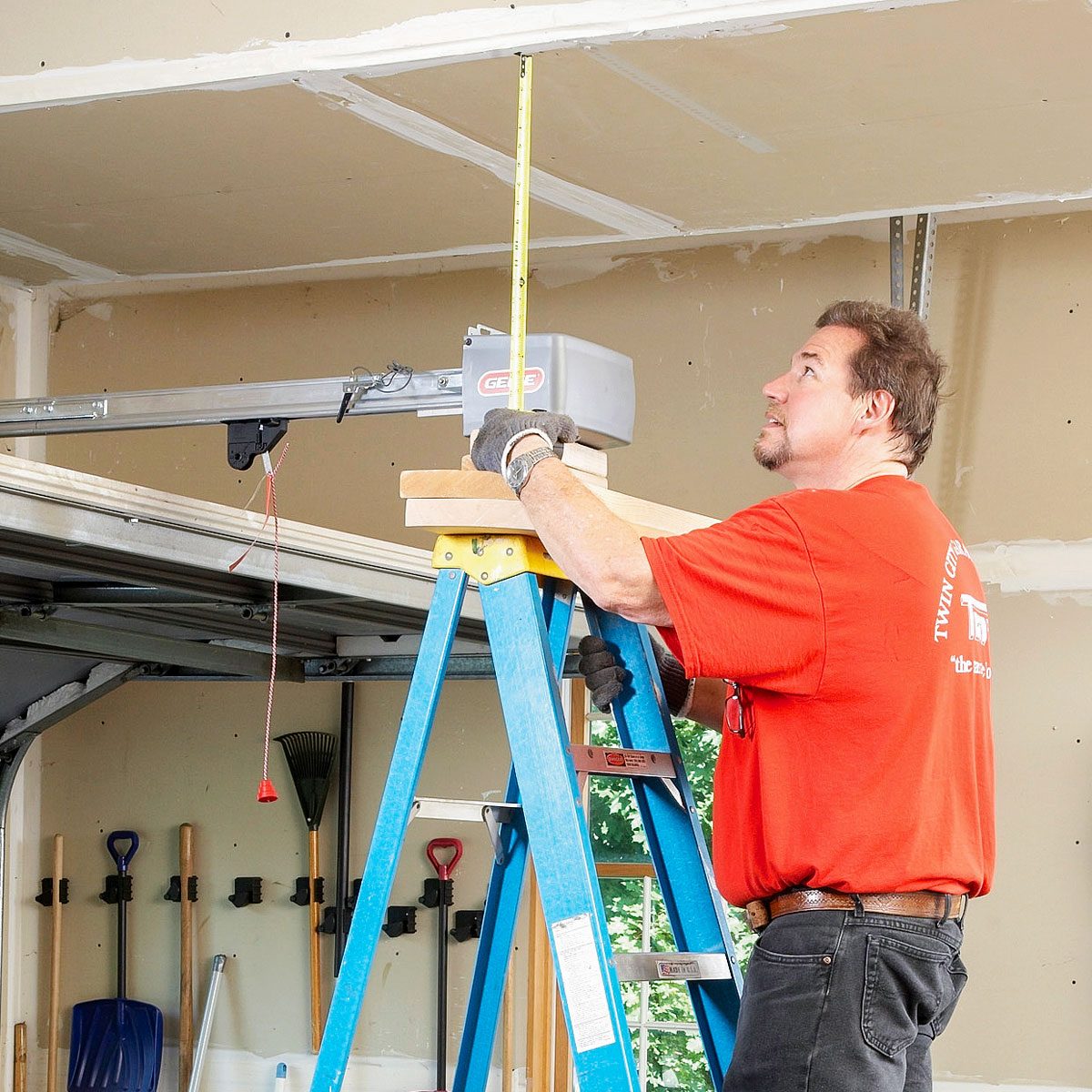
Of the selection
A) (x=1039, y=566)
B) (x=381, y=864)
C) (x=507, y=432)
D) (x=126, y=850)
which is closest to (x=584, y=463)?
(x=507, y=432)

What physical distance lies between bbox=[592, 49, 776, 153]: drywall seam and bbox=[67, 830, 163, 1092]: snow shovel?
3.32 metres

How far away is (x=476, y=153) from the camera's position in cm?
342

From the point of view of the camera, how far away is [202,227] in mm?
4180

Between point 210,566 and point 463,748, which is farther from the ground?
point 210,566

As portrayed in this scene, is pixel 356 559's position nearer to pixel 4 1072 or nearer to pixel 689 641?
pixel 689 641

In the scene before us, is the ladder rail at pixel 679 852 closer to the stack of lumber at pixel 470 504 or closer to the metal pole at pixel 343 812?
the stack of lumber at pixel 470 504

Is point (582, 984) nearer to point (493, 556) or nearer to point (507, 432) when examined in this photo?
point (493, 556)

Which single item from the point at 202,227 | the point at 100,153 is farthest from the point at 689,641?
the point at 202,227

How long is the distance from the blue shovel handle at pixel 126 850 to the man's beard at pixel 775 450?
378 centimetres

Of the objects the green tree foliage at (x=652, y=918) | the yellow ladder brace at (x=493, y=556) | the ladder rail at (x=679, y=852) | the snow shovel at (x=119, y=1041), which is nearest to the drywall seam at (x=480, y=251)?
the green tree foliage at (x=652, y=918)

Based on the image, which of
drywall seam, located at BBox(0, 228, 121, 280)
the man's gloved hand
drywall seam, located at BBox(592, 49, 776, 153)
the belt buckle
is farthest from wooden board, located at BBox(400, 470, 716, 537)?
drywall seam, located at BBox(0, 228, 121, 280)

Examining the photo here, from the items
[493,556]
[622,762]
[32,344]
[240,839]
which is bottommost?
[240,839]

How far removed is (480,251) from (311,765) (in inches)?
71.8

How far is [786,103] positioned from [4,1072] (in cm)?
425
